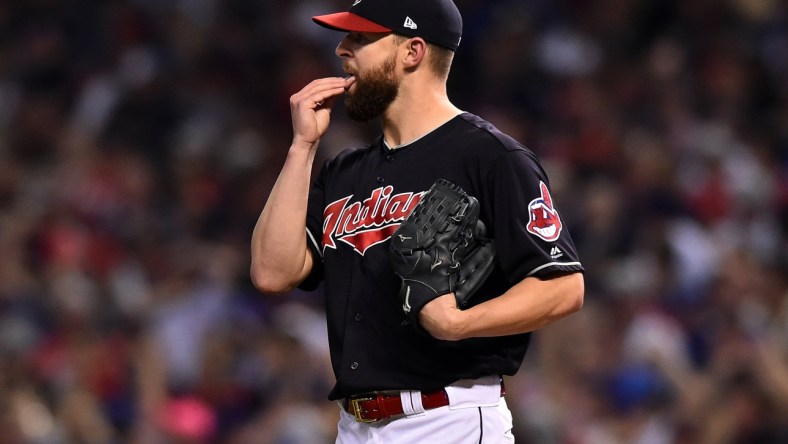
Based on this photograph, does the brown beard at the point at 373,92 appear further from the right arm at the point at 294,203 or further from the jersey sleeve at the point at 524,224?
the jersey sleeve at the point at 524,224

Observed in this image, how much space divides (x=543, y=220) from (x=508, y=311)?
0.24 metres

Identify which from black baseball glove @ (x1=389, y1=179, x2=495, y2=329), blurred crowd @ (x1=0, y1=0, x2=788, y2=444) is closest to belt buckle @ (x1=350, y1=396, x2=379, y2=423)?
black baseball glove @ (x1=389, y1=179, x2=495, y2=329)

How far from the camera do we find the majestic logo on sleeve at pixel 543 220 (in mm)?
2945

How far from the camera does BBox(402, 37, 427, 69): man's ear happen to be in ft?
10.5

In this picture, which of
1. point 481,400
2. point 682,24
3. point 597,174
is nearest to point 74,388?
point 597,174

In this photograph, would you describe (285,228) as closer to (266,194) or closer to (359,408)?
(359,408)

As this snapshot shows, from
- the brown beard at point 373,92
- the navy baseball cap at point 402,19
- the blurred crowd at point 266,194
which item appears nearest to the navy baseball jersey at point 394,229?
the brown beard at point 373,92

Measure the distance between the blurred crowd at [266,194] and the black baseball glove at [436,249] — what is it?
305 centimetres

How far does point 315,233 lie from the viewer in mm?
3414

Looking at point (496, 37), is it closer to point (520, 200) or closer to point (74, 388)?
point (74, 388)

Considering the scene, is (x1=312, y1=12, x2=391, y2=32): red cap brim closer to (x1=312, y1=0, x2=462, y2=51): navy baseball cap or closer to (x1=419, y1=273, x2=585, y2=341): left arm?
(x1=312, y1=0, x2=462, y2=51): navy baseball cap

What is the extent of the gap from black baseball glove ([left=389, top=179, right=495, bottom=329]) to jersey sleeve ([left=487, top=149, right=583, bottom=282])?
73mm

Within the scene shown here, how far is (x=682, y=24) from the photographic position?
8.73 metres

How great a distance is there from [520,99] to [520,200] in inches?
215
